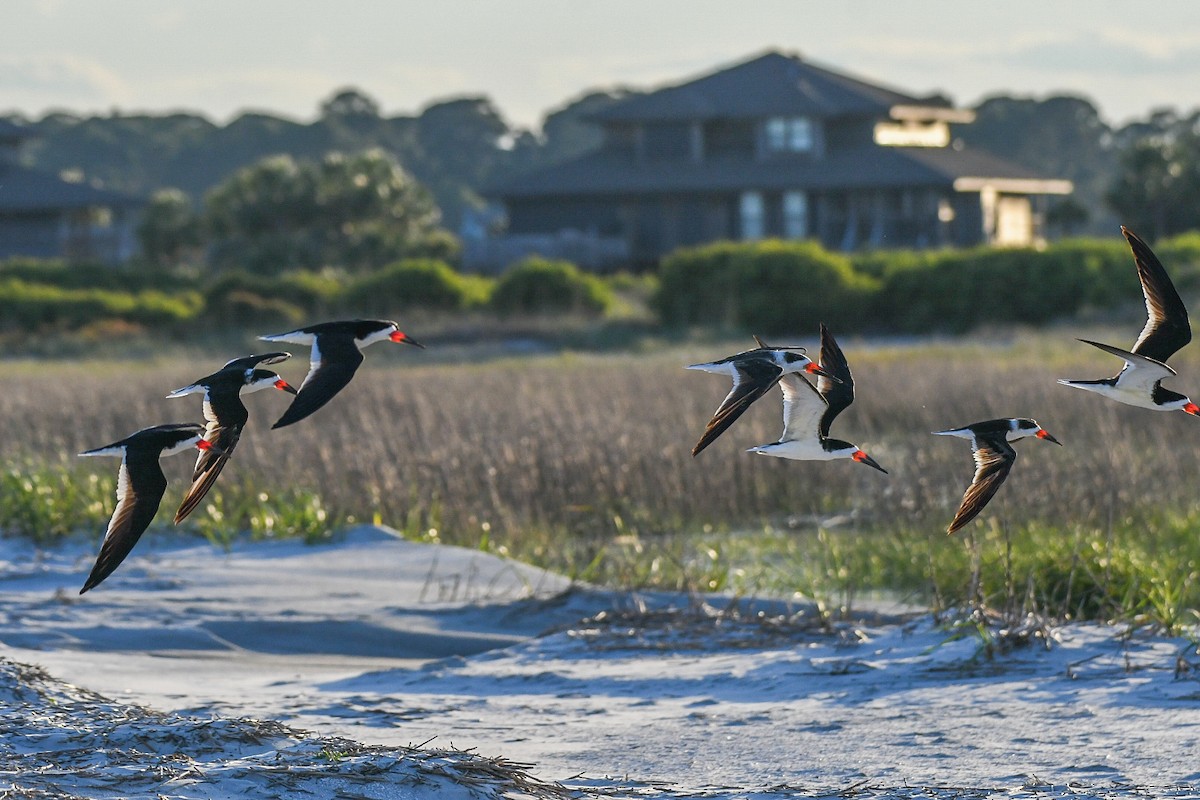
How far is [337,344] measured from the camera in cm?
384

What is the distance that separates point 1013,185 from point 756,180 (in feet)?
34.2

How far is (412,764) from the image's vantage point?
25.8 ft

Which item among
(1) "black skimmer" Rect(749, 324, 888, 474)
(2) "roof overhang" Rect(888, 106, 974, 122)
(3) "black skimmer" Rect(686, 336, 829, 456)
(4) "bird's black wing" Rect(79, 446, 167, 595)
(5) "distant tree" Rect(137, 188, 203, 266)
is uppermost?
(2) "roof overhang" Rect(888, 106, 974, 122)

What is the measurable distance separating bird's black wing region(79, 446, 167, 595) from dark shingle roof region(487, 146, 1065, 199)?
2233 inches

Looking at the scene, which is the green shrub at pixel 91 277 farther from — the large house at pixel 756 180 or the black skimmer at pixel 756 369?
the black skimmer at pixel 756 369

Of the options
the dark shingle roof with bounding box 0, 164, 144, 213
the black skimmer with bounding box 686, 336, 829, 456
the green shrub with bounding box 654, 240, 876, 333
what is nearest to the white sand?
the black skimmer with bounding box 686, 336, 829, 456

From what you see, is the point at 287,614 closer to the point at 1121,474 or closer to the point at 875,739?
the point at 875,739

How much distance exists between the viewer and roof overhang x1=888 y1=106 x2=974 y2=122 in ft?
207

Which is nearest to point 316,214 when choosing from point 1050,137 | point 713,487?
point 713,487

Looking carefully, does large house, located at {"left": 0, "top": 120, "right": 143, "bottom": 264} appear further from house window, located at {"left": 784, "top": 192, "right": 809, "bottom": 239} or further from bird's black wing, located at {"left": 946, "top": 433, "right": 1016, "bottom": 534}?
bird's black wing, located at {"left": 946, "top": 433, "right": 1016, "bottom": 534}

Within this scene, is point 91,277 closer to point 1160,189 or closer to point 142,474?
point 1160,189

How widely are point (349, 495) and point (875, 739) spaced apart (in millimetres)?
8227

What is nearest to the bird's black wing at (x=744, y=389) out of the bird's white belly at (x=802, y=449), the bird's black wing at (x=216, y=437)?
the bird's white belly at (x=802, y=449)

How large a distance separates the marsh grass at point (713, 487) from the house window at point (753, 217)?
37.2 meters
